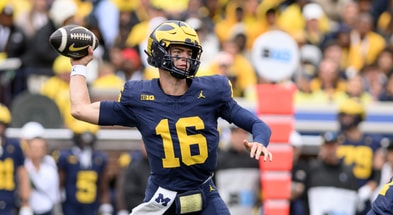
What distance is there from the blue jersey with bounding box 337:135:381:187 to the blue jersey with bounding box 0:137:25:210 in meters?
3.55

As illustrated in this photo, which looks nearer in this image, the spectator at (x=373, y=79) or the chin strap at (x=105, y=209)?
the chin strap at (x=105, y=209)

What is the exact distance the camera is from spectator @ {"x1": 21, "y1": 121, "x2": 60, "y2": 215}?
13578 millimetres

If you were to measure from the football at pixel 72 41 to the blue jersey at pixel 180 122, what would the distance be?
1.31 ft

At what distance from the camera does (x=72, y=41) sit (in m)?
8.23

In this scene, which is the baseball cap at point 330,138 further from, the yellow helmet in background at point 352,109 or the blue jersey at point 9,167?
the blue jersey at point 9,167

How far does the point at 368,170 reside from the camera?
13672 millimetres

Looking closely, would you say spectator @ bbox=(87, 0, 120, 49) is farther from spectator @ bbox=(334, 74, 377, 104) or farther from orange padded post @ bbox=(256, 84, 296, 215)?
orange padded post @ bbox=(256, 84, 296, 215)

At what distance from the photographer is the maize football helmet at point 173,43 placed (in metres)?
8.09

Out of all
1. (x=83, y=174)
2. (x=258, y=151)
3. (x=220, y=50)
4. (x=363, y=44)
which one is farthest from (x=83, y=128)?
A: (x=258, y=151)

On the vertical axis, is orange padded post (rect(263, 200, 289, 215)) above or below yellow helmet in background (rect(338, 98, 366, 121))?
below

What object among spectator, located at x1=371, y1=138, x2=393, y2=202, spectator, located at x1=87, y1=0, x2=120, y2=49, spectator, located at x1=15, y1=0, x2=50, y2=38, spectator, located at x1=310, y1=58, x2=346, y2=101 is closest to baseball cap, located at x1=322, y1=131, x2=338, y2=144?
spectator, located at x1=371, y1=138, x2=393, y2=202

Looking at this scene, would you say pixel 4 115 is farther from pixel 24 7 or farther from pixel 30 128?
pixel 24 7

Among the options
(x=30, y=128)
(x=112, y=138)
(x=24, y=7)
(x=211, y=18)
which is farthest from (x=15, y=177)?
(x=211, y=18)

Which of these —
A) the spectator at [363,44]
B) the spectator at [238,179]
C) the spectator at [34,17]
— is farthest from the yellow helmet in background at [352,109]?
the spectator at [34,17]
